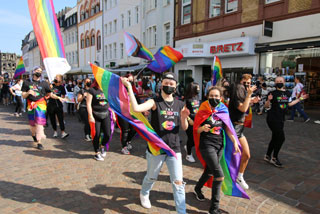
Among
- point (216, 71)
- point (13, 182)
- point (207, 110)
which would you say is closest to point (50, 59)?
point (13, 182)

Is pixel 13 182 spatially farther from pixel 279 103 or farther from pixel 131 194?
pixel 279 103

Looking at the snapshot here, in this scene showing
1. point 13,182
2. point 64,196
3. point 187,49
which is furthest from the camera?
point 187,49

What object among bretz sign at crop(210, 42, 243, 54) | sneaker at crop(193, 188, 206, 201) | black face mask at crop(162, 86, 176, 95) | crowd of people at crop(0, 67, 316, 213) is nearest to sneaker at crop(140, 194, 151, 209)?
crowd of people at crop(0, 67, 316, 213)

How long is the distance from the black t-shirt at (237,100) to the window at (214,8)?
14.2m

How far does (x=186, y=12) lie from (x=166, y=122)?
712 inches

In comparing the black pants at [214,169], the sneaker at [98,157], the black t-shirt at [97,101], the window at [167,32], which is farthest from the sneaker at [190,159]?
the window at [167,32]

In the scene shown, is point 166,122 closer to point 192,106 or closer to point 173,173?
point 173,173

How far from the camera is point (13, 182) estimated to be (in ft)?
13.6

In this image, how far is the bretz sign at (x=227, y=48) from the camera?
14.3 meters

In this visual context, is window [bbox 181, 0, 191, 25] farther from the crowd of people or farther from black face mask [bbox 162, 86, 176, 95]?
black face mask [bbox 162, 86, 176, 95]

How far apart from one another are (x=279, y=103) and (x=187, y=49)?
13.7 metres

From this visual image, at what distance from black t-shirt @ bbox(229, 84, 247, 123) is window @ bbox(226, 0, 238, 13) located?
1333 cm

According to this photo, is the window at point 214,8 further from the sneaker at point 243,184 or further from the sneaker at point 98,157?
the sneaker at point 243,184

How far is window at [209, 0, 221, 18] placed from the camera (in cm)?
1644
